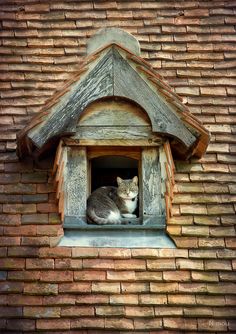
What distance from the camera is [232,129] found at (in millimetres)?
6176

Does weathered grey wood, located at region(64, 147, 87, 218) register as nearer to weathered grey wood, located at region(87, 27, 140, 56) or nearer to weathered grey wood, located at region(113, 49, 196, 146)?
weathered grey wood, located at region(113, 49, 196, 146)

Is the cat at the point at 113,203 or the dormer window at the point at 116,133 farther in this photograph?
the cat at the point at 113,203

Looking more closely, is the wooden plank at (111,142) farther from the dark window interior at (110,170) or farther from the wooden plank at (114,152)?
the dark window interior at (110,170)

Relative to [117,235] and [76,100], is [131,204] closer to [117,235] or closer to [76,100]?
[117,235]

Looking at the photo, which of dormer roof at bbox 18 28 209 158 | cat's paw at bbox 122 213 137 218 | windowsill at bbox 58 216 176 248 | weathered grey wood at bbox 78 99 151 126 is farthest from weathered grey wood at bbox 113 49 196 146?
cat's paw at bbox 122 213 137 218

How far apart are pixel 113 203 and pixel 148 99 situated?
1.09 m

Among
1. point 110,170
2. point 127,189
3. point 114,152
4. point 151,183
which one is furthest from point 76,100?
point 110,170

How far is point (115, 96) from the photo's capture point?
19.2 feet

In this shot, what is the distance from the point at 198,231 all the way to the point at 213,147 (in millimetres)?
920

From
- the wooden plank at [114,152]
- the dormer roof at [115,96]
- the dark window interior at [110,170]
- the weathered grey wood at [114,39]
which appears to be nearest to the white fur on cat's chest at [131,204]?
the dark window interior at [110,170]

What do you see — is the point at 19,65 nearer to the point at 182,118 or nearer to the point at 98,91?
the point at 98,91

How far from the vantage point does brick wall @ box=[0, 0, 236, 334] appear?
17.0ft

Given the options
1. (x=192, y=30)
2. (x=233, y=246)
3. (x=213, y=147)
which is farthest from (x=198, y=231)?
(x=192, y=30)

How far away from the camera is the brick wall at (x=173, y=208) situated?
5184 mm
